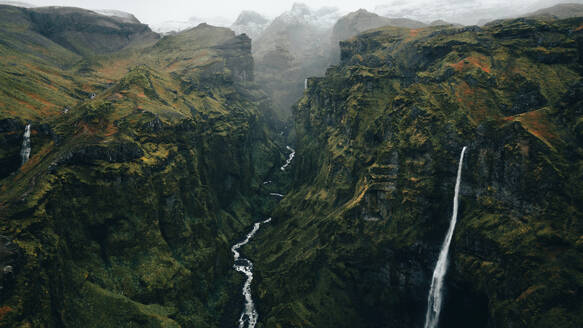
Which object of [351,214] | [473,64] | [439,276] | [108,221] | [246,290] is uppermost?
[473,64]

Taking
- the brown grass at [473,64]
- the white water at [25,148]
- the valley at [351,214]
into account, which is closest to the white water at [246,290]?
the valley at [351,214]

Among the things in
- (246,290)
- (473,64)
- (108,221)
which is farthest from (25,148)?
(473,64)

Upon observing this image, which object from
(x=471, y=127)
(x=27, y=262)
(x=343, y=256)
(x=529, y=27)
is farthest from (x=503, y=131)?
(x=27, y=262)

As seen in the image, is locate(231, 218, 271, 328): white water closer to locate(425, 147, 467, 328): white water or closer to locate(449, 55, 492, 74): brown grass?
locate(425, 147, 467, 328): white water

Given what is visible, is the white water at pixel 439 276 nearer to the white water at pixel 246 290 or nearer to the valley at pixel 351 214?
the valley at pixel 351 214

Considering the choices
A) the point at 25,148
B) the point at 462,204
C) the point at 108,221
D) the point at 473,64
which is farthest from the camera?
the point at 473,64

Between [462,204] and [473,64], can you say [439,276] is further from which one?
[473,64]

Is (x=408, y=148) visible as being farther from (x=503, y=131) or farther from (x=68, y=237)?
(x=68, y=237)
